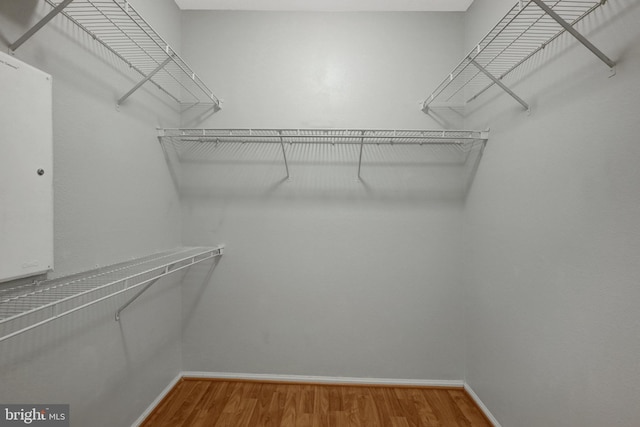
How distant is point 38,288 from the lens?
101 cm

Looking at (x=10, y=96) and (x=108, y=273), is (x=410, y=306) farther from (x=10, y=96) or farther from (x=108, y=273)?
(x=10, y=96)

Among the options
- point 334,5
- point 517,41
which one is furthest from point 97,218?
point 517,41

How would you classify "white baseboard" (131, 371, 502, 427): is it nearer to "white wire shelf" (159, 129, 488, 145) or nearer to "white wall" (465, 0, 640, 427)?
"white wall" (465, 0, 640, 427)

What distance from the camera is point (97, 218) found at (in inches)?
51.6

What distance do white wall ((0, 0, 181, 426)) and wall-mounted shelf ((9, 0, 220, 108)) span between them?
6 centimetres

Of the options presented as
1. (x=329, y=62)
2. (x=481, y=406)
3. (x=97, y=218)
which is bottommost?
(x=481, y=406)

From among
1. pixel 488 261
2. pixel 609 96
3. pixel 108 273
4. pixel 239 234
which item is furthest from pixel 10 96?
pixel 488 261

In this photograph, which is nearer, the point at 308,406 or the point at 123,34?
the point at 123,34

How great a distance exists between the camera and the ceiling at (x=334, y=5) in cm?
194

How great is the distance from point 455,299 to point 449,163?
91 cm

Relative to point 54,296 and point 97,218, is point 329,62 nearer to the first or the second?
point 97,218

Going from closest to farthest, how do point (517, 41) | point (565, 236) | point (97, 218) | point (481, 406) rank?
point (565, 236) → point (97, 218) → point (517, 41) → point (481, 406)

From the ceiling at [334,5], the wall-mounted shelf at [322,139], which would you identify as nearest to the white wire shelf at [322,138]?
the wall-mounted shelf at [322,139]

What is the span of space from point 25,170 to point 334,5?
74.9 inches
